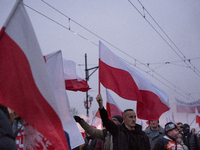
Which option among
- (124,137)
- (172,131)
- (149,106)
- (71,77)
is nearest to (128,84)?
(149,106)

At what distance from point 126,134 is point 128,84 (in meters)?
1.31

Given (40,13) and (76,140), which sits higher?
(40,13)

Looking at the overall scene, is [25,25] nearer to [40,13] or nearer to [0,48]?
[0,48]

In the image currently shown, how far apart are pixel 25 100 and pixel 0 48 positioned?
0.54 m

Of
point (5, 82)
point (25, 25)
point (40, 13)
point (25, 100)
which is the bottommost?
point (25, 100)

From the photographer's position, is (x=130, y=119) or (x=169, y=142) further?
(x=169, y=142)

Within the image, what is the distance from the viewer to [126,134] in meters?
4.60

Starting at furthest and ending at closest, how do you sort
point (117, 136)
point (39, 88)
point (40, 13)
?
point (40, 13), point (117, 136), point (39, 88)

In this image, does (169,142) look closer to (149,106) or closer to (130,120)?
(149,106)

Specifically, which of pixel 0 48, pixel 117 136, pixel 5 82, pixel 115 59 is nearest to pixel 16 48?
pixel 0 48

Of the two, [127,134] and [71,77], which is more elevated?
[71,77]

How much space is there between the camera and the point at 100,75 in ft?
17.1

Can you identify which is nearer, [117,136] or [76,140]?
[76,140]

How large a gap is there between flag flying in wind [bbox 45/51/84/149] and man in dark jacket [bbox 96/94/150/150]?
1.77ft
